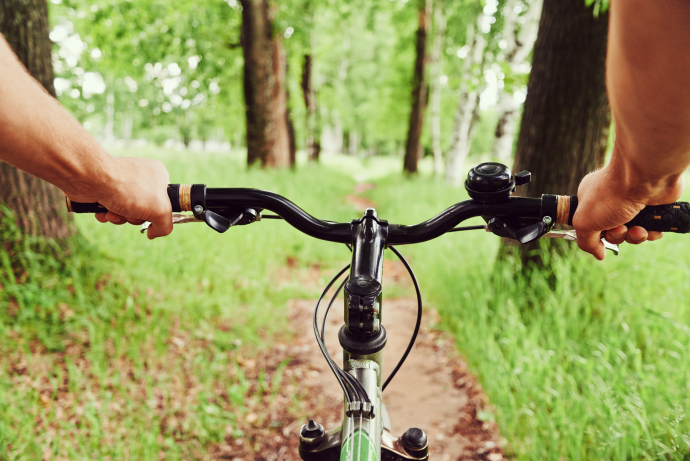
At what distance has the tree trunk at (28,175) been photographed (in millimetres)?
2994

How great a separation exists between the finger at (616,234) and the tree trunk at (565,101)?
247 cm

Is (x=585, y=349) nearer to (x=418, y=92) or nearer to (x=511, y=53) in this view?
(x=511, y=53)

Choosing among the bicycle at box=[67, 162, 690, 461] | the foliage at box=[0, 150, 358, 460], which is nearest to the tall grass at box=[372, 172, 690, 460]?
the bicycle at box=[67, 162, 690, 461]

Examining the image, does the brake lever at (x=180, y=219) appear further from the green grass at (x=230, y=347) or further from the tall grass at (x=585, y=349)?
the tall grass at (x=585, y=349)

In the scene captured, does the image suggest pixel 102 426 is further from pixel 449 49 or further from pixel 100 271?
pixel 449 49

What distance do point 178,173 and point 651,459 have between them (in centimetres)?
654

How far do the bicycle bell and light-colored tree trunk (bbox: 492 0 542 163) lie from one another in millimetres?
5874

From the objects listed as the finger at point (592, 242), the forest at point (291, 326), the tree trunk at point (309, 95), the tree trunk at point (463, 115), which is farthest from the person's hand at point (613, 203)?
the tree trunk at point (309, 95)

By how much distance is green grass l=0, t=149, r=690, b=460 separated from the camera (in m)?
2.10

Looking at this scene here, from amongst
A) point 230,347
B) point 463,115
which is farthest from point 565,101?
point 463,115

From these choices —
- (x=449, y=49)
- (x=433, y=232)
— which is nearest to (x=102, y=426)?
(x=433, y=232)

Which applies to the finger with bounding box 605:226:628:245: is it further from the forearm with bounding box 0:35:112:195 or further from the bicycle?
the forearm with bounding box 0:35:112:195

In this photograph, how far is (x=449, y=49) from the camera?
1518 centimetres

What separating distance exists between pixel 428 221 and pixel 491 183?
20cm
